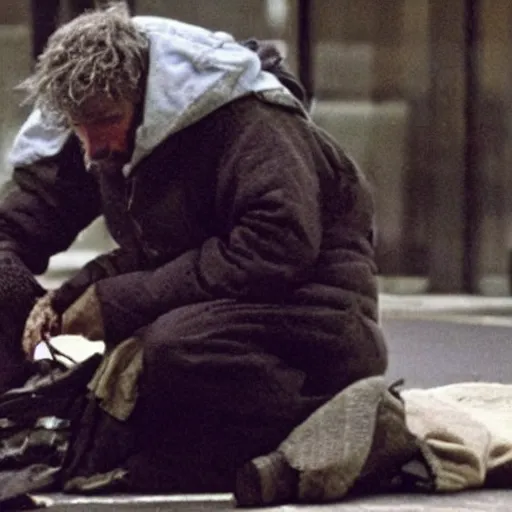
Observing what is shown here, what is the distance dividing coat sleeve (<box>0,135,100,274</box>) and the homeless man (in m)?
0.23

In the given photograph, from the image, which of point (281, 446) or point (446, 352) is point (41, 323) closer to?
point (281, 446)

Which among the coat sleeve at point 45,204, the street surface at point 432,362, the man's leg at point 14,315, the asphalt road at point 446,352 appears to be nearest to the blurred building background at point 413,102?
the street surface at point 432,362

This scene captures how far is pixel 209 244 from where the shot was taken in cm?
370

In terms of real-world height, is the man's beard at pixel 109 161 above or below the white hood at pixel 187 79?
below

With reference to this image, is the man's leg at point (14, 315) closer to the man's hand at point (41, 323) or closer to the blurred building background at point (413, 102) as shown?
the man's hand at point (41, 323)

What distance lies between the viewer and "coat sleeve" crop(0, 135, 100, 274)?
413cm

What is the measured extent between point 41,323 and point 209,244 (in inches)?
17.8

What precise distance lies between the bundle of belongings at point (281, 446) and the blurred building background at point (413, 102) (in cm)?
589

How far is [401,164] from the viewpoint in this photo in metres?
9.99

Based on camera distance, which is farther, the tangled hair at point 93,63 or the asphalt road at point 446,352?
the asphalt road at point 446,352

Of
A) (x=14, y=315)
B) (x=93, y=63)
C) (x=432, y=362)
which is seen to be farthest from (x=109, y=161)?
(x=432, y=362)

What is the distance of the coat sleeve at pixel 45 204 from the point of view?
413cm

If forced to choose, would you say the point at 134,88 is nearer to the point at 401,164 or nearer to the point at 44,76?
the point at 44,76

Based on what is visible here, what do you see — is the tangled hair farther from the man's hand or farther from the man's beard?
the man's hand
